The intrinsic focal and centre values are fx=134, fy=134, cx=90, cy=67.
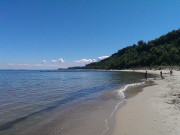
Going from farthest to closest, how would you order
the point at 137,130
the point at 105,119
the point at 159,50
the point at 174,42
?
the point at 174,42 → the point at 159,50 → the point at 105,119 → the point at 137,130

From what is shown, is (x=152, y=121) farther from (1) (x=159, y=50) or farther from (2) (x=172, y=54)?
(1) (x=159, y=50)

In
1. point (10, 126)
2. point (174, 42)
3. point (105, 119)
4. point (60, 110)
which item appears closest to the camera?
point (10, 126)

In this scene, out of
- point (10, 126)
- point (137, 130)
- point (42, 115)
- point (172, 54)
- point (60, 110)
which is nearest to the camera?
point (137, 130)

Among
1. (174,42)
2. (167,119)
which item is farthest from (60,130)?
(174,42)

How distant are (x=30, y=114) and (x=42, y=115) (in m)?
0.87

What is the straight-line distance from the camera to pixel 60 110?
9812 mm

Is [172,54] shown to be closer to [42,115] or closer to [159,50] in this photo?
[159,50]

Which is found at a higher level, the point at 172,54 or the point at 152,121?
the point at 172,54

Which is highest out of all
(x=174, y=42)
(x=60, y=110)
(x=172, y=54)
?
(x=174, y=42)

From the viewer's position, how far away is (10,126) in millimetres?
7008

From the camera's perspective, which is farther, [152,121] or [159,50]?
[159,50]

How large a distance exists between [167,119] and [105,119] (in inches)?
123

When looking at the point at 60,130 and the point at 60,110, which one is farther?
the point at 60,110

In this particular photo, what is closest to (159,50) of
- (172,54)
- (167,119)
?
(172,54)
